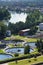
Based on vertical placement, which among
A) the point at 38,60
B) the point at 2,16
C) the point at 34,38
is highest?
the point at 2,16

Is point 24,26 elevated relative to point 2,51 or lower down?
elevated

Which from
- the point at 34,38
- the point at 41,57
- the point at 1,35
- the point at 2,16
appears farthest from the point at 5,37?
the point at 2,16

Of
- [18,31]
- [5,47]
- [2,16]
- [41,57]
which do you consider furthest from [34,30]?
[2,16]

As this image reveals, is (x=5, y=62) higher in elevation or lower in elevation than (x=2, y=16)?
lower

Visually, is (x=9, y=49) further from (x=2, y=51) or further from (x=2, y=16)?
(x=2, y=16)

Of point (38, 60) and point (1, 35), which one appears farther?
point (1, 35)

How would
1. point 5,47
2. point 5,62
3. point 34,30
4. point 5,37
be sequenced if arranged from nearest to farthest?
point 5,62 < point 5,47 < point 5,37 < point 34,30

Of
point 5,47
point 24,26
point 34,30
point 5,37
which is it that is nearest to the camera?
point 5,47

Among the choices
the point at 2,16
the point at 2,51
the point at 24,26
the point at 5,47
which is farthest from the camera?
the point at 2,16

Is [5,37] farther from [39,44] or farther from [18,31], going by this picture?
[39,44]
